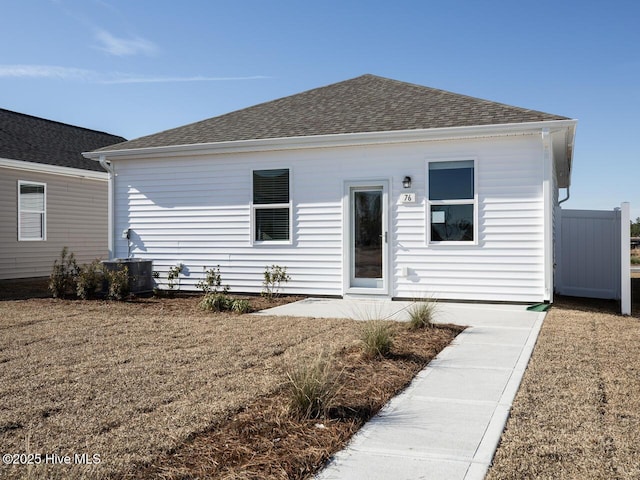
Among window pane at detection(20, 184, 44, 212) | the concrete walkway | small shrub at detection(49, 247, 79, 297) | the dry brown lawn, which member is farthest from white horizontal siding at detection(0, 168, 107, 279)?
the dry brown lawn

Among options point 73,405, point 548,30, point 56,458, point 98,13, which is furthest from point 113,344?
point 548,30

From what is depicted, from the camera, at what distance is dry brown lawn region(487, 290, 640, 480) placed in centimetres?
285

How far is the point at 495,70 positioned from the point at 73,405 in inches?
572

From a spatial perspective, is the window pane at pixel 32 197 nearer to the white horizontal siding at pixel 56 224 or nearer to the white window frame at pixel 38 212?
the white window frame at pixel 38 212

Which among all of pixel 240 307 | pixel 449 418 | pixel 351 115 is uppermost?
pixel 351 115

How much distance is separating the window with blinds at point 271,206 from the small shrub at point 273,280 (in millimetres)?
594

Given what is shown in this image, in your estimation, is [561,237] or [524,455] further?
[561,237]

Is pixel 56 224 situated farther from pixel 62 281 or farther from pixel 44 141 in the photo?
pixel 62 281

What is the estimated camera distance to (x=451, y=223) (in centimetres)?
981

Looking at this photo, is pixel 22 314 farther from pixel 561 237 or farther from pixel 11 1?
pixel 561 237

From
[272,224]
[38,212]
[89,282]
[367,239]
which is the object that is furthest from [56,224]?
[367,239]

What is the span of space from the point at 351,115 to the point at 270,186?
7.30ft

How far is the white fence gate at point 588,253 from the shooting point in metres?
11.3

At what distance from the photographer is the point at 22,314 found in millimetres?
8523
